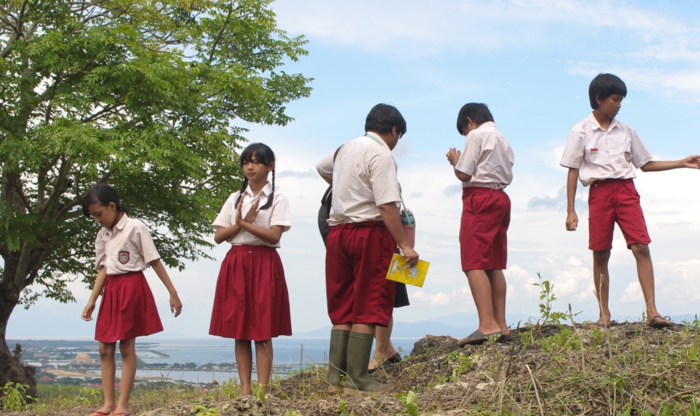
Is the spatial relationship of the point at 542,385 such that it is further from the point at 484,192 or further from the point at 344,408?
the point at 484,192

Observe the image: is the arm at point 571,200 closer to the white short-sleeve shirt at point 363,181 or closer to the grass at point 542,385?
the grass at point 542,385

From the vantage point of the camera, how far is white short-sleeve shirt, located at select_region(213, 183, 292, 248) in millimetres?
5855

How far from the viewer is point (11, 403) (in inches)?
418

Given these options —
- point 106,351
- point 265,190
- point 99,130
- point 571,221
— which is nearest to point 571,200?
point 571,221

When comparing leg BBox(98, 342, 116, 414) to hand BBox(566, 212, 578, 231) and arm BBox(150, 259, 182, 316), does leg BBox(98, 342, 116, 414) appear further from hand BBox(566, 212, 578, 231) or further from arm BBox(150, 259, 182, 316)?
hand BBox(566, 212, 578, 231)

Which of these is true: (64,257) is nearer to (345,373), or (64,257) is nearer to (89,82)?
(89,82)

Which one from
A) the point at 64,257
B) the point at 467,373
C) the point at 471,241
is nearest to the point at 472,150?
the point at 471,241

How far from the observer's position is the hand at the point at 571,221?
22.4 feet

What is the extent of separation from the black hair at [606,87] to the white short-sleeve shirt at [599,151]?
22 cm

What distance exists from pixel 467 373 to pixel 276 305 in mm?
1559

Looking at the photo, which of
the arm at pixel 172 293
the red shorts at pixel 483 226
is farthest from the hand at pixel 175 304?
the red shorts at pixel 483 226

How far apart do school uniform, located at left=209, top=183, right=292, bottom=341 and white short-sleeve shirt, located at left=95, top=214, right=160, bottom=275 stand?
826mm

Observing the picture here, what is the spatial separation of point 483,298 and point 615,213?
1.48 metres

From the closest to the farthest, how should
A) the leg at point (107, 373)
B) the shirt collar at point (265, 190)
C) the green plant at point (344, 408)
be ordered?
the green plant at point (344, 408) → the shirt collar at point (265, 190) → the leg at point (107, 373)
